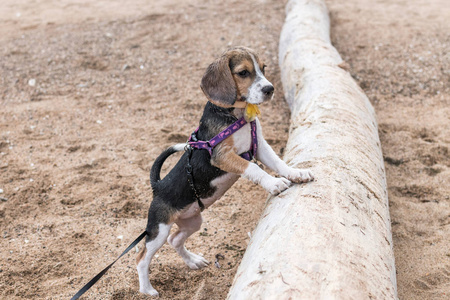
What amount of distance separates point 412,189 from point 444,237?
2.86 ft

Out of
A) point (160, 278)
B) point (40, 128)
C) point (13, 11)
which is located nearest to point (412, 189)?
point (160, 278)

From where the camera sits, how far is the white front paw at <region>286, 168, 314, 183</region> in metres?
3.17

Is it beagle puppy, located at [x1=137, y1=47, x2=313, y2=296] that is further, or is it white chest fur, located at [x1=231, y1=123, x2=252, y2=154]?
white chest fur, located at [x1=231, y1=123, x2=252, y2=154]

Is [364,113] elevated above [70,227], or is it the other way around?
[364,113]

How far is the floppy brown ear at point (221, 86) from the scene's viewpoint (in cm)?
313

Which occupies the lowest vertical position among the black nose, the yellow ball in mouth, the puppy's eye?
the yellow ball in mouth

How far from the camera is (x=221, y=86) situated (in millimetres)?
3137

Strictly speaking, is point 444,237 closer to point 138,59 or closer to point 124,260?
point 124,260

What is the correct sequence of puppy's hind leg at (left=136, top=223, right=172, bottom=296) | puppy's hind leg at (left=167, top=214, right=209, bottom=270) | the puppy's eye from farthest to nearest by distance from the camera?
1. puppy's hind leg at (left=167, top=214, right=209, bottom=270)
2. puppy's hind leg at (left=136, top=223, right=172, bottom=296)
3. the puppy's eye

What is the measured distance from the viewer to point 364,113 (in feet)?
15.9

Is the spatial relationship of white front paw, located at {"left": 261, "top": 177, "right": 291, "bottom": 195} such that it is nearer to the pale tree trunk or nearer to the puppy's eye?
the pale tree trunk

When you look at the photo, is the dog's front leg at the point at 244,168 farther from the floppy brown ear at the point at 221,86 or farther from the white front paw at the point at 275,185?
the floppy brown ear at the point at 221,86

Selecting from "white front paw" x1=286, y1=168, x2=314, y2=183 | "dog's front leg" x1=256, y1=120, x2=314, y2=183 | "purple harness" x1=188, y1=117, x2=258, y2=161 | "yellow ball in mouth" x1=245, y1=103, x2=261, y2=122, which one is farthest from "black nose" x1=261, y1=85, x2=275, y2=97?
"white front paw" x1=286, y1=168, x2=314, y2=183

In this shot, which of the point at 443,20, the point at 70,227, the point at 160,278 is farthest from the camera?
the point at 443,20
